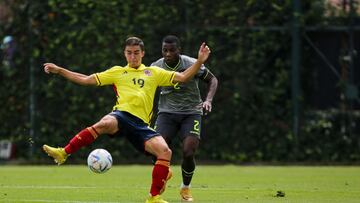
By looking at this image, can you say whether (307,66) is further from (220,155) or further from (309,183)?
(309,183)

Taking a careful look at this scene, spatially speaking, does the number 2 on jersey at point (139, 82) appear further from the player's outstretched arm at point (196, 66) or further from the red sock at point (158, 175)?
the red sock at point (158, 175)

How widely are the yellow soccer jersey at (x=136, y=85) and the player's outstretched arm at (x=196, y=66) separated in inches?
4.3

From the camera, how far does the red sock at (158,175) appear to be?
10.5 meters

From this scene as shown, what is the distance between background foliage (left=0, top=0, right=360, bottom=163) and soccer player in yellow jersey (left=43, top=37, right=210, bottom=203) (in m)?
9.32

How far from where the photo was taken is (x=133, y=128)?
1069cm

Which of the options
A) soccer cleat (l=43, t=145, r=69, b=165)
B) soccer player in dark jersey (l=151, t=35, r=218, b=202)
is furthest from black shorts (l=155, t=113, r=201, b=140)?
soccer cleat (l=43, t=145, r=69, b=165)

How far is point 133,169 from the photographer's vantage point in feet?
61.6

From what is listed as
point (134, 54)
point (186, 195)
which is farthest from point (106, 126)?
point (186, 195)

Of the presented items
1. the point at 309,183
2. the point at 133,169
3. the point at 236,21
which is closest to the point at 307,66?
the point at 236,21

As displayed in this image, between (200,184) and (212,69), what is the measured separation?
19.9ft

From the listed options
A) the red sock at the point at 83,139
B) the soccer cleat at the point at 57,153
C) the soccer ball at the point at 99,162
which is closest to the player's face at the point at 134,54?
the red sock at the point at 83,139

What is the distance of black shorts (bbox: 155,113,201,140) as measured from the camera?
1270 cm

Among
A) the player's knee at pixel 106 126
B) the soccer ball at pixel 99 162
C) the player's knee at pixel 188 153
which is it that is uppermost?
the player's knee at pixel 106 126

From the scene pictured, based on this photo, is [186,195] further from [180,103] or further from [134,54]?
[134,54]
